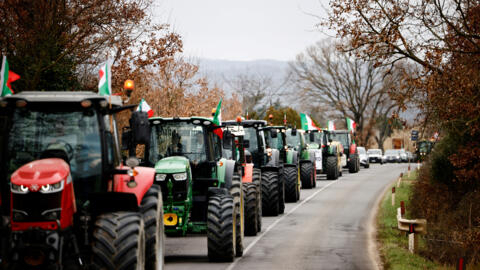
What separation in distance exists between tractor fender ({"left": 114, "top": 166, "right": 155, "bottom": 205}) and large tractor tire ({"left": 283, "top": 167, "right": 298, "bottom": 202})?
17.7m

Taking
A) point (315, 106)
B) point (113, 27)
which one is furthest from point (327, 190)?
point (315, 106)

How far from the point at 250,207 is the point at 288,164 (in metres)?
9.93

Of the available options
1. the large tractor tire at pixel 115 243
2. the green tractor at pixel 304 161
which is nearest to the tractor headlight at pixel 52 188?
the large tractor tire at pixel 115 243

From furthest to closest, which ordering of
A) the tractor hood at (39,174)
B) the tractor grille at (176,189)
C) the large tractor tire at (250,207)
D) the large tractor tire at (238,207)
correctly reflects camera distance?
the large tractor tire at (250,207), the large tractor tire at (238,207), the tractor grille at (176,189), the tractor hood at (39,174)

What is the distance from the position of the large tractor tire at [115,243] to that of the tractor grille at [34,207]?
57 centimetres

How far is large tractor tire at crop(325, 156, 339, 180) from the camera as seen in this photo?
4478 cm

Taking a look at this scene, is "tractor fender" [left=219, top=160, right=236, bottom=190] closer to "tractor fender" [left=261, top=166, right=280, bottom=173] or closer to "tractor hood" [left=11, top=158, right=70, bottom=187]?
"tractor hood" [left=11, top=158, right=70, bottom=187]

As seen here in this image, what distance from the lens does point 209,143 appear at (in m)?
15.4

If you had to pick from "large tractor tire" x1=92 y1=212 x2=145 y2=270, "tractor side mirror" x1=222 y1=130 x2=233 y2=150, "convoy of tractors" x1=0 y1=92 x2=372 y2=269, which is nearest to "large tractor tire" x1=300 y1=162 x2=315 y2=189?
"tractor side mirror" x1=222 y1=130 x2=233 y2=150

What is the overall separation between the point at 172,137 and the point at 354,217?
11622 millimetres

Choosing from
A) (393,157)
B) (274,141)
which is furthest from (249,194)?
(393,157)

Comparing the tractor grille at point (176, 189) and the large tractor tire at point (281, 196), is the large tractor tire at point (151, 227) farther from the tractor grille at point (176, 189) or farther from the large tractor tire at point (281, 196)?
the large tractor tire at point (281, 196)

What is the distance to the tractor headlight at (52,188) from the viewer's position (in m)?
8.52

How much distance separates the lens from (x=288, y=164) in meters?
28.6
